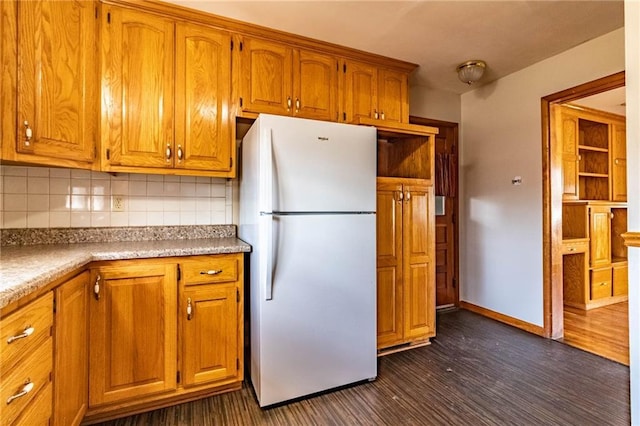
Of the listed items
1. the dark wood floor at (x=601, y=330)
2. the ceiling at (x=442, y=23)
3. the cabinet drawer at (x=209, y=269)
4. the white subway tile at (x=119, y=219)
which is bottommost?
the dark wood floor at (x=601, y=330)

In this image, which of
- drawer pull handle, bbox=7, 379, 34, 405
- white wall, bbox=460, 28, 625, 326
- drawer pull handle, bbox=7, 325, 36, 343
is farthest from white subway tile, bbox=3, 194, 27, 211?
white wall, bbox=460, 28, 625, 326

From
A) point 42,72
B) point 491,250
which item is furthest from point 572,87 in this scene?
point 42,72

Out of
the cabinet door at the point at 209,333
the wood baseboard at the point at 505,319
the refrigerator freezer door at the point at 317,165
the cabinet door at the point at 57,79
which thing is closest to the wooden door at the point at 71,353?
the cabinet door at the point at 209,333

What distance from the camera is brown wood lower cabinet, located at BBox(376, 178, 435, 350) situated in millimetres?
2381

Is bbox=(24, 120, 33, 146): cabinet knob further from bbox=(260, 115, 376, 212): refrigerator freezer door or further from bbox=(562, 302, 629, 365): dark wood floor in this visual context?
bbox=(562, 302, 629, 365): dark wood floor

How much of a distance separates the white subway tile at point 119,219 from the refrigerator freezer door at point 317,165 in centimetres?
115

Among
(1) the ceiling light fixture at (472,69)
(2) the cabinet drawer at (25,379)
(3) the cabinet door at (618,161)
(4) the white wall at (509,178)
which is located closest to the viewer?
(2) the cabinet drawer at (25,379)

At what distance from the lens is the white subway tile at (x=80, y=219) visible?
2041mm

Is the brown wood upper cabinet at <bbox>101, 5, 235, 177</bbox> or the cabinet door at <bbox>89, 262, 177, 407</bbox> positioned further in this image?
the brown wood upper cabinet at <bbox>101, 5, 235, 177</bbox>

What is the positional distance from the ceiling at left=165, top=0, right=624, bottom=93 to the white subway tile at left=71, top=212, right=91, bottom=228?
1.52 metres

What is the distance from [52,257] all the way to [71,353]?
467 mm

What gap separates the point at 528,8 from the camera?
78.2 inches

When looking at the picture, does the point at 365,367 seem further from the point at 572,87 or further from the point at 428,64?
the point at 572,87

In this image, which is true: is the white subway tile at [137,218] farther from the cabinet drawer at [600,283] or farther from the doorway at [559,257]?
the cabinet drawer at [600,283]
